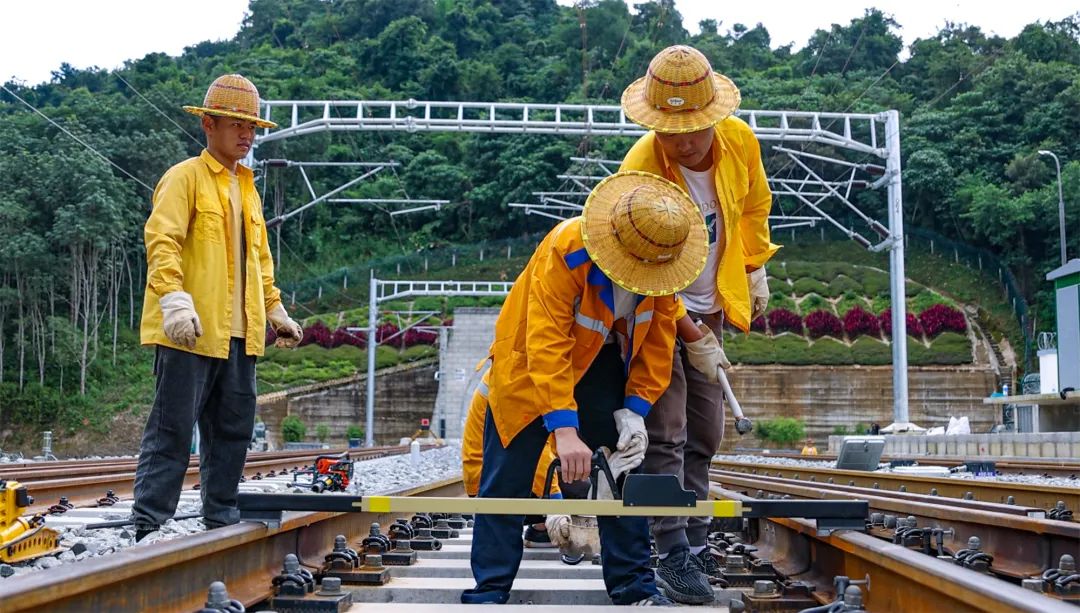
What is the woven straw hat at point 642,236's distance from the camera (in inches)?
138

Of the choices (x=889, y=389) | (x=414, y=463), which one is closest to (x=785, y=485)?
(x=414, y=463)

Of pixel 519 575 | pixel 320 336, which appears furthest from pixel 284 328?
pixel 320 336

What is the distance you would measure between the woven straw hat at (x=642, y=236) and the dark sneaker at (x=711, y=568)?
3.57 feet

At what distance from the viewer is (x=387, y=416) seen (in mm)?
44781

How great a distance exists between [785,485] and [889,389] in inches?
1317

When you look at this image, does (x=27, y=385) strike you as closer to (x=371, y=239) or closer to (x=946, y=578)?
(x=371, y=239)

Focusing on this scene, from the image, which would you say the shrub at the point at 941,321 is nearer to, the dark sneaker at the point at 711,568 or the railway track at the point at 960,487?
the railway track at the point at 960,487

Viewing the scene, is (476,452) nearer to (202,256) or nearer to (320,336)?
(202,256)

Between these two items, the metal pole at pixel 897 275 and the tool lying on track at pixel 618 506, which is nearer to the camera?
the tool lying on track at pixel 618 506

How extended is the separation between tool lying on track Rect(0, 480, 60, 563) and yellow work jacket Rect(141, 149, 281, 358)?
0.86 m

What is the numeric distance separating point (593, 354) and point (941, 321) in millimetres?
44268

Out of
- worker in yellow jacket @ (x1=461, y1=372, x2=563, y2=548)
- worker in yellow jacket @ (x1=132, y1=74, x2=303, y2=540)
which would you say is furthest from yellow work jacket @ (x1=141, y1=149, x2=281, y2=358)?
worker in yellow jacket @ (x1=461, y1=372, x2=563, y2=548)

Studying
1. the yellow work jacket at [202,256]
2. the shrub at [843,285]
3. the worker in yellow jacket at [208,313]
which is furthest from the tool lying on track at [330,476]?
the shrub at [843,285]

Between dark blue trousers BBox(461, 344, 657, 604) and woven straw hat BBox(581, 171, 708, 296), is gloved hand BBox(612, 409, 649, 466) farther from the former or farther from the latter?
woven straw hat BBox(581, 171, 708, 296)
